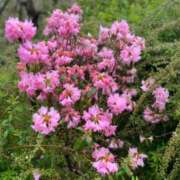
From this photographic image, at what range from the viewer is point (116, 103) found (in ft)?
10.2

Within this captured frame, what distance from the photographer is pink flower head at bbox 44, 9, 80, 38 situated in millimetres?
3293

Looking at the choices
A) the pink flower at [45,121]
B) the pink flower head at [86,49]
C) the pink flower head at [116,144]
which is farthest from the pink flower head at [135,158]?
→ the pink flower head at [86,49]

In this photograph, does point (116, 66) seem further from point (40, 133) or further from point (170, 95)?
point (40, 133)

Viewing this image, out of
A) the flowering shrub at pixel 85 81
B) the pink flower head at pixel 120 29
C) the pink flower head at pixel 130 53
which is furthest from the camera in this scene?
the pink flower head at pixel 120 29

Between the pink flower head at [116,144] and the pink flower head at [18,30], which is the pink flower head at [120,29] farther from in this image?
the pink flower head at [116,144]

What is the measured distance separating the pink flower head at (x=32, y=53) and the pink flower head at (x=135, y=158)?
0.67 meters

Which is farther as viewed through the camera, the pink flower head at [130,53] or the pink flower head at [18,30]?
the pink flower head at [130,53]

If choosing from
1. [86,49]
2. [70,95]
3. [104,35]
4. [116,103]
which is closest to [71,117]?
[70,95]

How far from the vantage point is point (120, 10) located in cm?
780

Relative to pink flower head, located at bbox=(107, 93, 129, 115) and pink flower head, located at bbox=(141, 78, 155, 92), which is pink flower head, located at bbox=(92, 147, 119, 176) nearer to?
pink flower head, located at bbox=(107, 93, 129, 115)

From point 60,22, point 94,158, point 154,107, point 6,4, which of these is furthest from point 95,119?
point 6,4

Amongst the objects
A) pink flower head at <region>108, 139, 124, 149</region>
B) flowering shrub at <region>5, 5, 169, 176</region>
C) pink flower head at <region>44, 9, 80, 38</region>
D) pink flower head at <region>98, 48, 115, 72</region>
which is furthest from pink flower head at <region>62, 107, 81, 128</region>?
pink flower head at <region>44, 9, 80, 38</region>

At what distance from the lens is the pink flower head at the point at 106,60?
3.29 meters

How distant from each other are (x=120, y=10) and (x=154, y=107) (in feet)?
15.4
